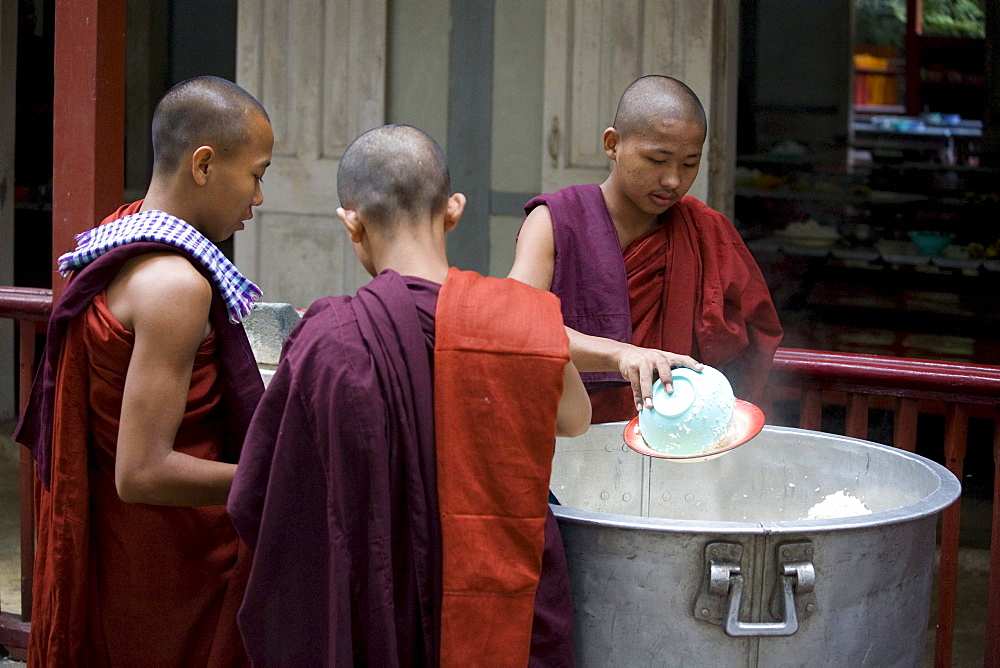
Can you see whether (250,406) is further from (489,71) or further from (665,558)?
(489,71)

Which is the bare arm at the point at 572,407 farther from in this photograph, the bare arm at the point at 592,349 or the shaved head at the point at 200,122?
the shaved head at the point at 200,122

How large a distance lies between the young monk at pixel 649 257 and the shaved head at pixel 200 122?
73 centimetres

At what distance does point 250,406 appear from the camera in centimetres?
173

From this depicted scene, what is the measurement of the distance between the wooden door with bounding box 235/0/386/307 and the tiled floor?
4.65 feet

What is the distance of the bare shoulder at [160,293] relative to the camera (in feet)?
5.24

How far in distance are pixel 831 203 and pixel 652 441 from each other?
6337mm

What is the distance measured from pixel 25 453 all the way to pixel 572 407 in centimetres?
174

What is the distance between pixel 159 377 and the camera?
5.20 ft

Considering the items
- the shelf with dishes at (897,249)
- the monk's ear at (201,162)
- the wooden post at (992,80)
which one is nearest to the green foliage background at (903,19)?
the wooden post at (992,80)

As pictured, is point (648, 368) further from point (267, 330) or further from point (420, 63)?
point (420, 63)

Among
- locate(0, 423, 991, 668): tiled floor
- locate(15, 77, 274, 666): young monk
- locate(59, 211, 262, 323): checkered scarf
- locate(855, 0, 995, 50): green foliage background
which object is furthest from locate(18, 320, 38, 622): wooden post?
locate(855, 0, 995, 50): green foliage background

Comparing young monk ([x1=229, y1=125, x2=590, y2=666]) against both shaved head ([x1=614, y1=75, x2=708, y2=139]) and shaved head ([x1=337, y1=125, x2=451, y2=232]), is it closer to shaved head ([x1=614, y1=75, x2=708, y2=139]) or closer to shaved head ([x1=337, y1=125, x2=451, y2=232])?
shaved head ([x1=337, y1=125, x2=451, y2=232])

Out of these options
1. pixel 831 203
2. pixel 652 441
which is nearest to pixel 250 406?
pixel 652 441

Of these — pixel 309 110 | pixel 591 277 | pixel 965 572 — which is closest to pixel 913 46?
pixel 309 110
